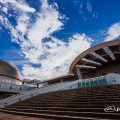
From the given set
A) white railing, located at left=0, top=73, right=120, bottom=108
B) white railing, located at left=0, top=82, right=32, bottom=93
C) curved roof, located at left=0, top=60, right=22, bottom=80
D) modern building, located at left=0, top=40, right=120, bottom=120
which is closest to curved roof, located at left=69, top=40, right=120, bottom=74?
modern building, located at left=0, top=40, right=120, bottom=120

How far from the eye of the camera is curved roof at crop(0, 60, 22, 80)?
143ft

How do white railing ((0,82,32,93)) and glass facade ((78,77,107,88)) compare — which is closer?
glass facade ((78,77,107,88))

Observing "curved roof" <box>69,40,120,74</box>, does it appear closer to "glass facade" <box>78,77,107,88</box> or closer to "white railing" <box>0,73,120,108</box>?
"white railing" <box>0,73,120,108</box>

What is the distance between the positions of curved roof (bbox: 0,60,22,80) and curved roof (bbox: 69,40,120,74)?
18.1 metres

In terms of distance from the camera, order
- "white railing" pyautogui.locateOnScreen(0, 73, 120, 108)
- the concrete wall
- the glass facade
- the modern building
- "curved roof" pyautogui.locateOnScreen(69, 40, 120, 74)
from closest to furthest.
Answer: the modern building, the glass facade, "white railing" pyautogui.locateOnScreen(0, 73, 120, 108), "curved roof" pyautogui.locateOnScreen(69, 40, 120, 74), the concrete wall

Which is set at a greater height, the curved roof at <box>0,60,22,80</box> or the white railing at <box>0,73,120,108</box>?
the curved roof at <box>0,60,22,80</box>

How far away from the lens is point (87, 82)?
19.9 metres

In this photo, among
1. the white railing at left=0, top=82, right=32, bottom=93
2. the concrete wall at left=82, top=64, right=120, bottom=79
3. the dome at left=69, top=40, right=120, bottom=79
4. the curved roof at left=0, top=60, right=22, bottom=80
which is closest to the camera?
the dome at left=69, top=40, right=120, bottom=79

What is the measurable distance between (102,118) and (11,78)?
135 feet

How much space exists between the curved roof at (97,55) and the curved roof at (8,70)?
1813 cm

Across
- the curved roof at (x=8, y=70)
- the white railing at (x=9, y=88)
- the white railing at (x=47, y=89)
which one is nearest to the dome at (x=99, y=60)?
the white railing at (x=47, y=89)

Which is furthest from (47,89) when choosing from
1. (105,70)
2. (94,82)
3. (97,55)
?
(105,70)

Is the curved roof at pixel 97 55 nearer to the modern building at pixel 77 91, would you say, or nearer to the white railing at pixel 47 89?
the modern building at pixel 77 91

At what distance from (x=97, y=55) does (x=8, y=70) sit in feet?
88.8
